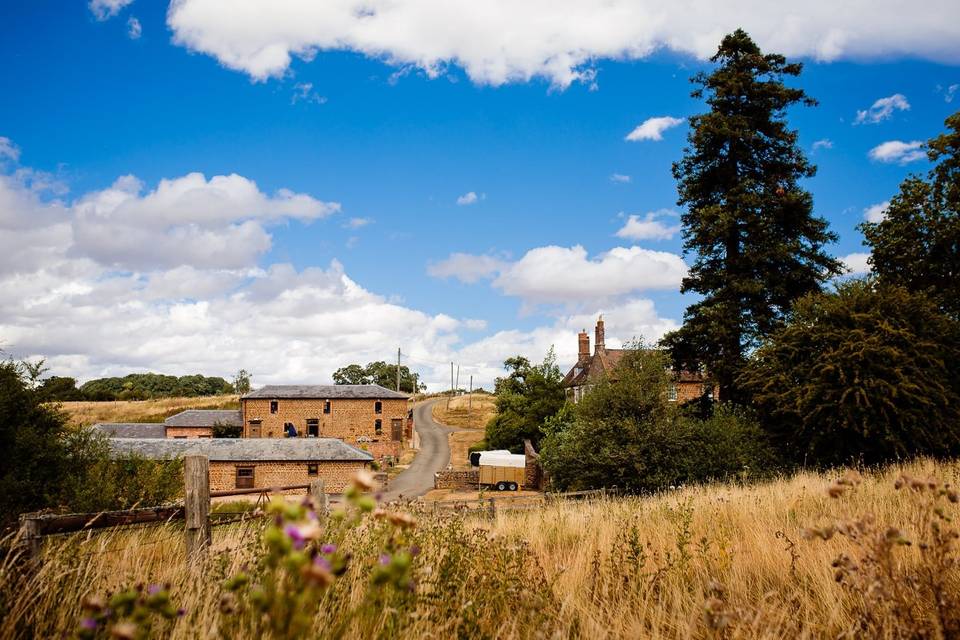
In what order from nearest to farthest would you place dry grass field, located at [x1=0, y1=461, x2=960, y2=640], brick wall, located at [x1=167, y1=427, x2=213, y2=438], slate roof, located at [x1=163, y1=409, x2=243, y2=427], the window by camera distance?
dry grass field, located at [x1=0, y1=461, x2=960, y2=640] < the window < brick wall, located at [x1=167, y1=427, x2=213, y2=438] < slate roof, located at [x1=163, y1=409, x2=243, y2=427]

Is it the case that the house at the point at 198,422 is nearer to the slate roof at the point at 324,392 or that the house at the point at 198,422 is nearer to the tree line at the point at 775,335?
the slate roof at the point at 324,392

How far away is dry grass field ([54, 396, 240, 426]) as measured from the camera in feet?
227

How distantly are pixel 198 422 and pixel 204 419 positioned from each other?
564 mm

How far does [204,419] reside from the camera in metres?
54.5

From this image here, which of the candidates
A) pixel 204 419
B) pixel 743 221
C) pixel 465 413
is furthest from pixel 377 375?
pixel 743 221

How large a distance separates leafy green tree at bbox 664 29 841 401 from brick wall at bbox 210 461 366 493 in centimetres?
2523

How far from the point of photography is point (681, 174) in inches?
941

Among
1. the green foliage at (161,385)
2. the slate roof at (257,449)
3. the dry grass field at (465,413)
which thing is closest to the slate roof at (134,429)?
the slate roof at (257,449)

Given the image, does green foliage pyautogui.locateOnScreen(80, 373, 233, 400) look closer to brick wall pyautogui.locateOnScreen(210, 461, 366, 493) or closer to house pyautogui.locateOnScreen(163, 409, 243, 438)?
house pyautogui.locateOnScreen(163, 409, 243, 438)

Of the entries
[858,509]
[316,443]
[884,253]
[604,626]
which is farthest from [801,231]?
[316,443]

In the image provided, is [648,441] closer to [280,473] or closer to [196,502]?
[196,502]

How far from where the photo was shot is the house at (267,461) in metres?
38.5

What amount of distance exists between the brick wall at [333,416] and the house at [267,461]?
38.5 ft

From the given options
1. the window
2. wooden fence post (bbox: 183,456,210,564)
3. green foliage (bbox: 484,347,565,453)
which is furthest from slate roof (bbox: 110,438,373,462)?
wooden fence post (bbox: 183,456,210,564)
